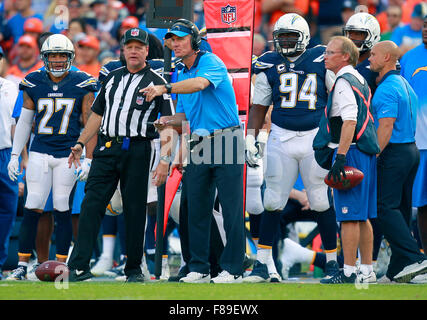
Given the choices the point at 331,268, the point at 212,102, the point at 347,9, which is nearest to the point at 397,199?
the point at 331,268

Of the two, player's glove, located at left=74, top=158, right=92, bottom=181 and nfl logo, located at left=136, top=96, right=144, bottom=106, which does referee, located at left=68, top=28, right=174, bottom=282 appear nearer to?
nfl logo, located at left=136, top=96, right=144, bottom=106

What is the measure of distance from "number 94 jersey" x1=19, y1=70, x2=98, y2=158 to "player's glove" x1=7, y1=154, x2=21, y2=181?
0.73ft

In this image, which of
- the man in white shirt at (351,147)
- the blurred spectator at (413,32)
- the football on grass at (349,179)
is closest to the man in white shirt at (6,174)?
the man in white shirt at (351,147)

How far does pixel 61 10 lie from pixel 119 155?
591cm

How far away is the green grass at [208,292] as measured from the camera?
6.22 m

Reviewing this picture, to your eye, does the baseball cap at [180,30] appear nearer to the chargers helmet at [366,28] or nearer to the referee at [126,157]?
the referee at [126,157]

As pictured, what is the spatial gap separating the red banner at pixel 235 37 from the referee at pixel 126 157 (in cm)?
119

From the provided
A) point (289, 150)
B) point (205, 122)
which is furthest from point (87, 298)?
point (289, 150)

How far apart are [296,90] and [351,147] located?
1.06 metres

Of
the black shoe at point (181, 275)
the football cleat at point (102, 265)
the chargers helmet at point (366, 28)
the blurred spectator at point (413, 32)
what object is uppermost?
the blurred spectator at point (413, 32)

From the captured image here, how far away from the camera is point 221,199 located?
774cm

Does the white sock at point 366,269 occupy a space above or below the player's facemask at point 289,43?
below

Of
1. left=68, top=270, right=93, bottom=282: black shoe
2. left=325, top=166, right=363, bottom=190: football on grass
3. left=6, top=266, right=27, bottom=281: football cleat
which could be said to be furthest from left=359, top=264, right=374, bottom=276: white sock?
left=6, top=266, right=27, bottom=281: football cleat
